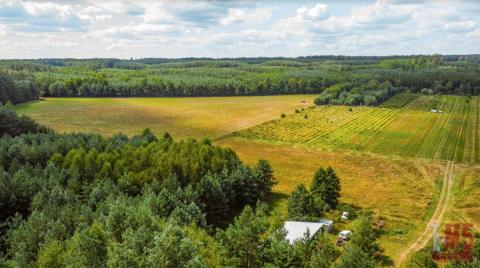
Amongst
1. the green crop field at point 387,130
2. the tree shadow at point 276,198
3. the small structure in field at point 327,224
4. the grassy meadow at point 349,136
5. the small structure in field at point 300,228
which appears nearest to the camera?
the small structure in field at point 300,228

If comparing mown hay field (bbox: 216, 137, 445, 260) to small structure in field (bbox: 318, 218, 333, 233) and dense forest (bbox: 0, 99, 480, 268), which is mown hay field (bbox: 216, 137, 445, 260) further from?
small structure in field (bbox: 318, 218, 333, 233)

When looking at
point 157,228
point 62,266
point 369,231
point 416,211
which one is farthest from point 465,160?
point 62,266

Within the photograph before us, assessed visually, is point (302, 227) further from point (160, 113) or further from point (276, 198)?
point (160, 113)

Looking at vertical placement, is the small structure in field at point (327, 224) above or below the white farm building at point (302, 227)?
below

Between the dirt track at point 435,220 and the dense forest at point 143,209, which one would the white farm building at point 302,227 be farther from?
the dirt track at point 435,220

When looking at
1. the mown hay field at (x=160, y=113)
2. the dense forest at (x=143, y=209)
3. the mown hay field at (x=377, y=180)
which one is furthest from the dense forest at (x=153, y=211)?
the mown hay field at (x=160, y=113)

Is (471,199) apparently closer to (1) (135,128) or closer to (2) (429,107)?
(1) (135,128)

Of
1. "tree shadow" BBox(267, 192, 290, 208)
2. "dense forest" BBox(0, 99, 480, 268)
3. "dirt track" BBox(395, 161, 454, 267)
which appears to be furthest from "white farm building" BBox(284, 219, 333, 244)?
"tree shadow" BBox(267, 192, 290, 208)
